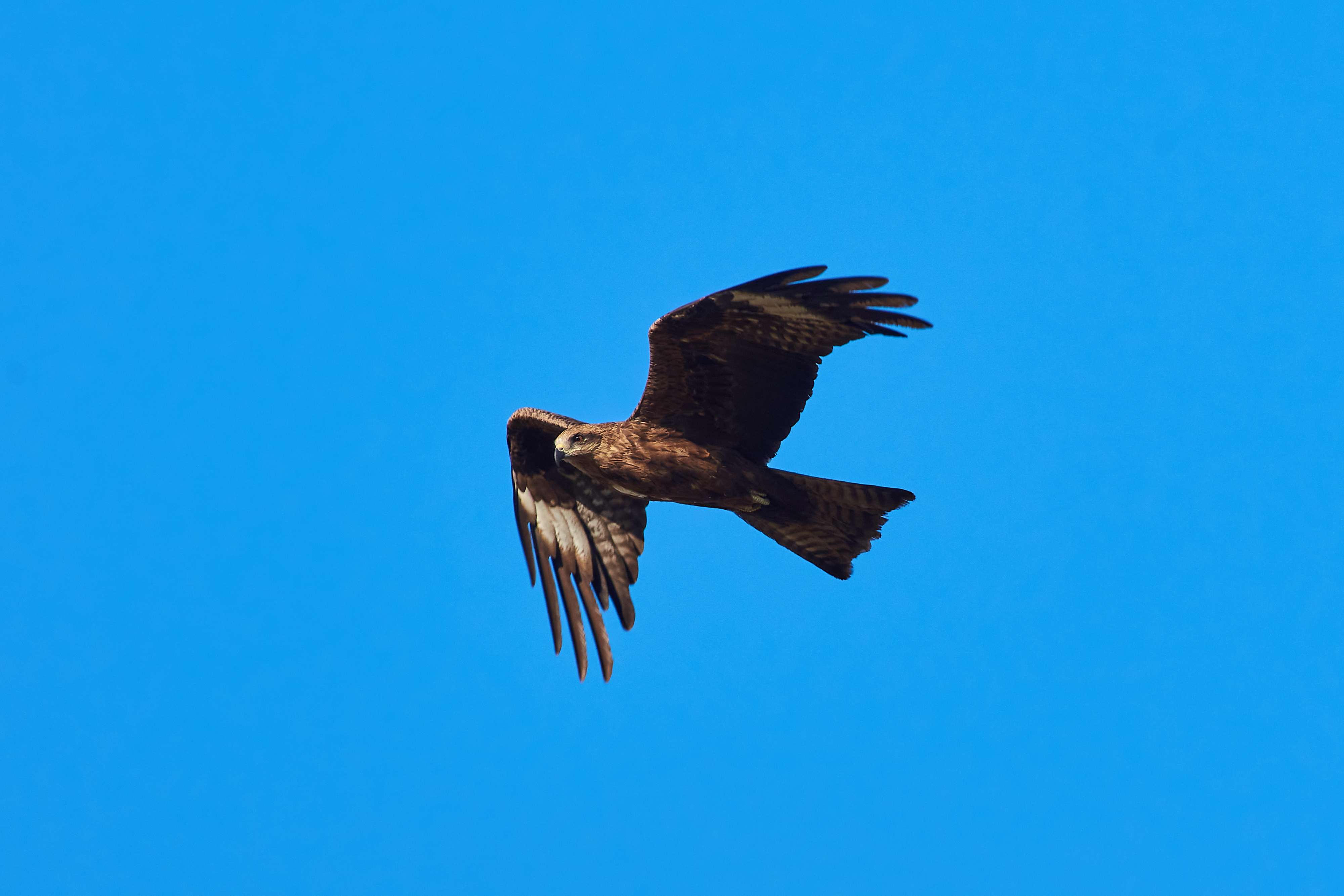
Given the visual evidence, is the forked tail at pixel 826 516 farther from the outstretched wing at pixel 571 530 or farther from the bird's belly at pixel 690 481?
the outstretched wing at pixel 571 530

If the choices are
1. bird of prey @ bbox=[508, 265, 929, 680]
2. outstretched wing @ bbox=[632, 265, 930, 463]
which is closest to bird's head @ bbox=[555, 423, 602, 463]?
bird of prey @ bbox=[508, 265, 929, 680]

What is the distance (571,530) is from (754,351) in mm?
2944

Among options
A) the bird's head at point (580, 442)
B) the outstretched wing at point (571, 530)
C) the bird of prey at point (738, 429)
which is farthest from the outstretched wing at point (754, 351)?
the outstretched wing at point (571, 530)

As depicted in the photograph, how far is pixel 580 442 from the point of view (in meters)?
9.80

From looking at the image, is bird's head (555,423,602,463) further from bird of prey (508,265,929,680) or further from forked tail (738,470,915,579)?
forked tail (738,470,915,579)

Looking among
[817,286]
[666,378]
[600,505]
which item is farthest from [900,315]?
[600,505]

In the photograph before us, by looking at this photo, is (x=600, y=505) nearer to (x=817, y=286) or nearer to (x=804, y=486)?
(x=804, y=486)

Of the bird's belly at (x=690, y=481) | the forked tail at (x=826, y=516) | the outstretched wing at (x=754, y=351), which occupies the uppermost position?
the outstretched wing at (x=754, y=351)

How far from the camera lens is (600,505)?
36.7ft

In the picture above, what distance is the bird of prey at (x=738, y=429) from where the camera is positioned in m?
8.62

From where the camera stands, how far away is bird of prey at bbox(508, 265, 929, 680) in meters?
8.62

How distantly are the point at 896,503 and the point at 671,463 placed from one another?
1.76 m

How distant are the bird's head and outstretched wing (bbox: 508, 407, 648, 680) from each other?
615mm

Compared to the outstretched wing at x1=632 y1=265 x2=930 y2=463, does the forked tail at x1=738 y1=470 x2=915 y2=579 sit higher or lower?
lower
